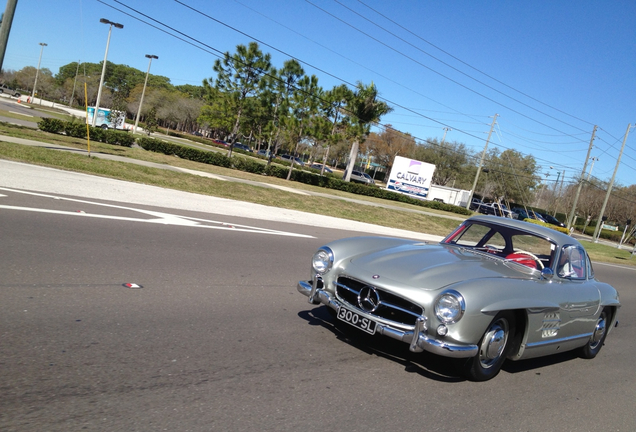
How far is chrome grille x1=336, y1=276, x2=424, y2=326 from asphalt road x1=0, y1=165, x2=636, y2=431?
0.47 metres

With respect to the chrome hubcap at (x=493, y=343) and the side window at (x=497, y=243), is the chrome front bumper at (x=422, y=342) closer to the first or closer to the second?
the chrome hubcap at (x=493, y=343)

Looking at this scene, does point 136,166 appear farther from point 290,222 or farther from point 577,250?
point 577,250

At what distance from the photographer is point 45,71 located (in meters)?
114

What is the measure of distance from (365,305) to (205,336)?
57.0 inches

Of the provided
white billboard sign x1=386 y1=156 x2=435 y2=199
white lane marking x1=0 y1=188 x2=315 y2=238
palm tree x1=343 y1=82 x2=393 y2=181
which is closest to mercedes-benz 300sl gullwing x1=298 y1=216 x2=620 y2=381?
white lane marking x1=0 y1=188 x2=315 y2=238

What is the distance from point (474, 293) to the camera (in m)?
4.32

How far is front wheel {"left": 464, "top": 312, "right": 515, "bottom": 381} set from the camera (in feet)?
14.8

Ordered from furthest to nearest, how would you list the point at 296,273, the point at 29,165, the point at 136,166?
1. the point at 136,166
2. the point at 29,165
3. the point at 296,273

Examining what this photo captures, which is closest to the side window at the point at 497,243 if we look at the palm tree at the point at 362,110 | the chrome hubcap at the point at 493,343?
the chrome hubcap at the point at 493,343

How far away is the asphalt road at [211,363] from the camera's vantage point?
3.17 m

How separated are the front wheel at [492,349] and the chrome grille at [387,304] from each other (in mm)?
661

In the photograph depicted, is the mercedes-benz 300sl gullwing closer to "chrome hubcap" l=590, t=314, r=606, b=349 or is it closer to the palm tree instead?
"chrome hubcap" l=590, t=314, r=606, b=349

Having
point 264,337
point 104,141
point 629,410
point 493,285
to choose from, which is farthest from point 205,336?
point 104,141

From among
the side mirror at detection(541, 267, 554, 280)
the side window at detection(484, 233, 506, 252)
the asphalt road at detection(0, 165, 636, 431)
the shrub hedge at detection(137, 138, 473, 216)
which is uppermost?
the side window at detection(484, 233, 506, 252)
